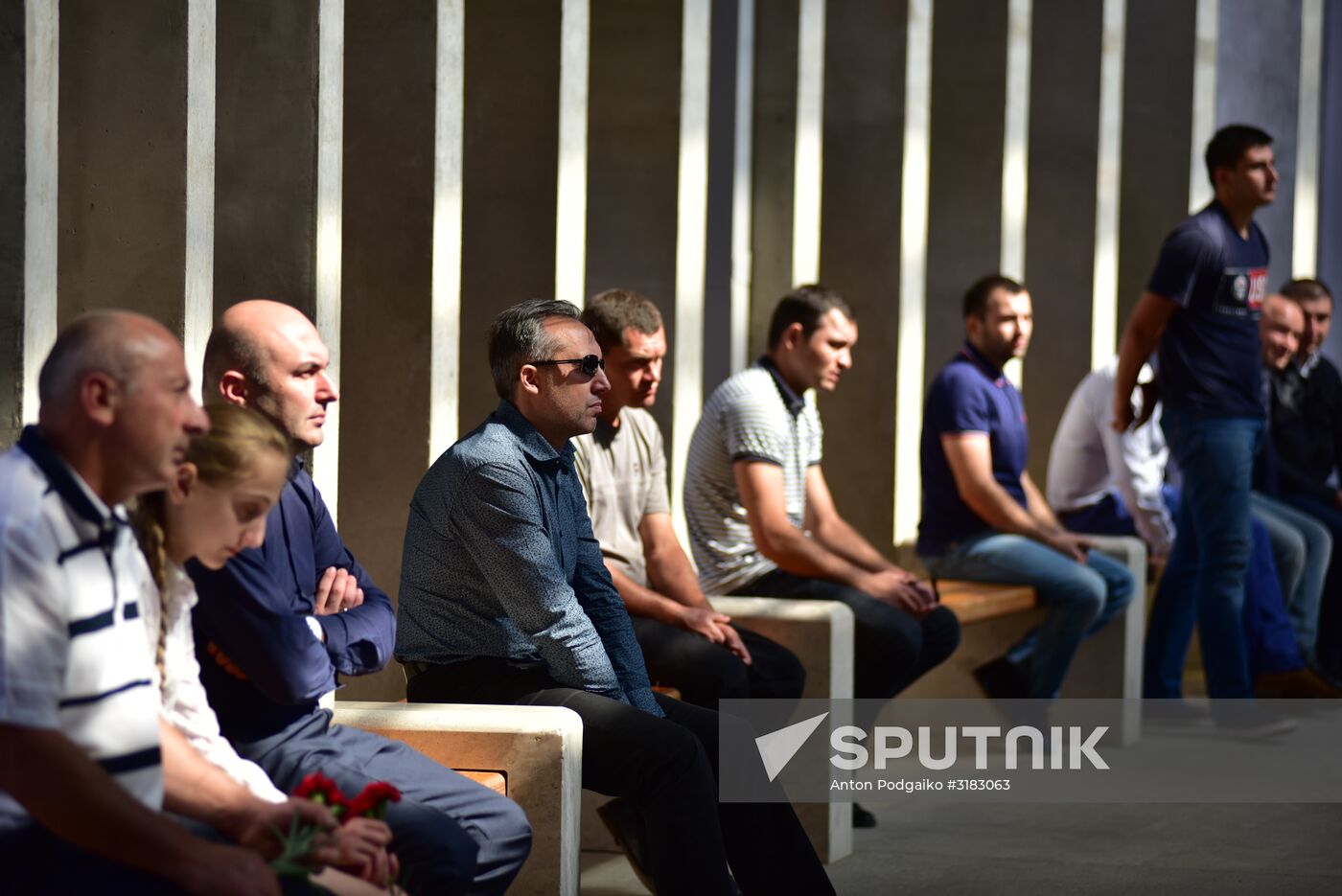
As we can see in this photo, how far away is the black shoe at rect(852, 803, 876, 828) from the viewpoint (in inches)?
196

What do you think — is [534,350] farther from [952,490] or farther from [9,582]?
[952,490]

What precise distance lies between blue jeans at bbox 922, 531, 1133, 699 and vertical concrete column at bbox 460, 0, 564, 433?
1.78m

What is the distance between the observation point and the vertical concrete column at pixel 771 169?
23.2ft

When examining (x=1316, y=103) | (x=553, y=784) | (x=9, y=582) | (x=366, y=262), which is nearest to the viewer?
(x=9, y=582)

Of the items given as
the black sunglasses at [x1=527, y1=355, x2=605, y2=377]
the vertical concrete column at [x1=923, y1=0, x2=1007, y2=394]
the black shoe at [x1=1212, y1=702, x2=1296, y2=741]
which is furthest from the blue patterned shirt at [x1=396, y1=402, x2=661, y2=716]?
the vertical concrete column at [x1=923, y1=0, x2=1007, y2=394]

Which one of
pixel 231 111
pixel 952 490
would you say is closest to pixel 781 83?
pixel 952 490

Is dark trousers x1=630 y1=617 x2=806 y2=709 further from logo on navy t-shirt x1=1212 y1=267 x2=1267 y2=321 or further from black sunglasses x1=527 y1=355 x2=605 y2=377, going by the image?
logo on navy t-shirt x1=1212 y1=267 x2=1267 y2=321

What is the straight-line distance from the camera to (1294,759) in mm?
5863

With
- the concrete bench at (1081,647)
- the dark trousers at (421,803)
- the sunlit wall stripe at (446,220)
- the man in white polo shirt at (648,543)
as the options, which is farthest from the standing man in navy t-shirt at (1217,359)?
the dark trousers at (421,803)

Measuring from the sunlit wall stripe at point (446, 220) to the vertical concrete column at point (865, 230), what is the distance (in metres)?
2.59

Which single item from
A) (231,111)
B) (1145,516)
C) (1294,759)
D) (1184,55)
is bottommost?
(1294,759)

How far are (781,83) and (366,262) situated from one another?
2.84m

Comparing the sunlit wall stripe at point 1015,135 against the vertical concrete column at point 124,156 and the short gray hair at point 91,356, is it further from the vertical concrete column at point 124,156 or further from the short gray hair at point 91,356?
the short gray hair at point 91,356

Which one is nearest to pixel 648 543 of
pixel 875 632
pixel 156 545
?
pixel 875 632
